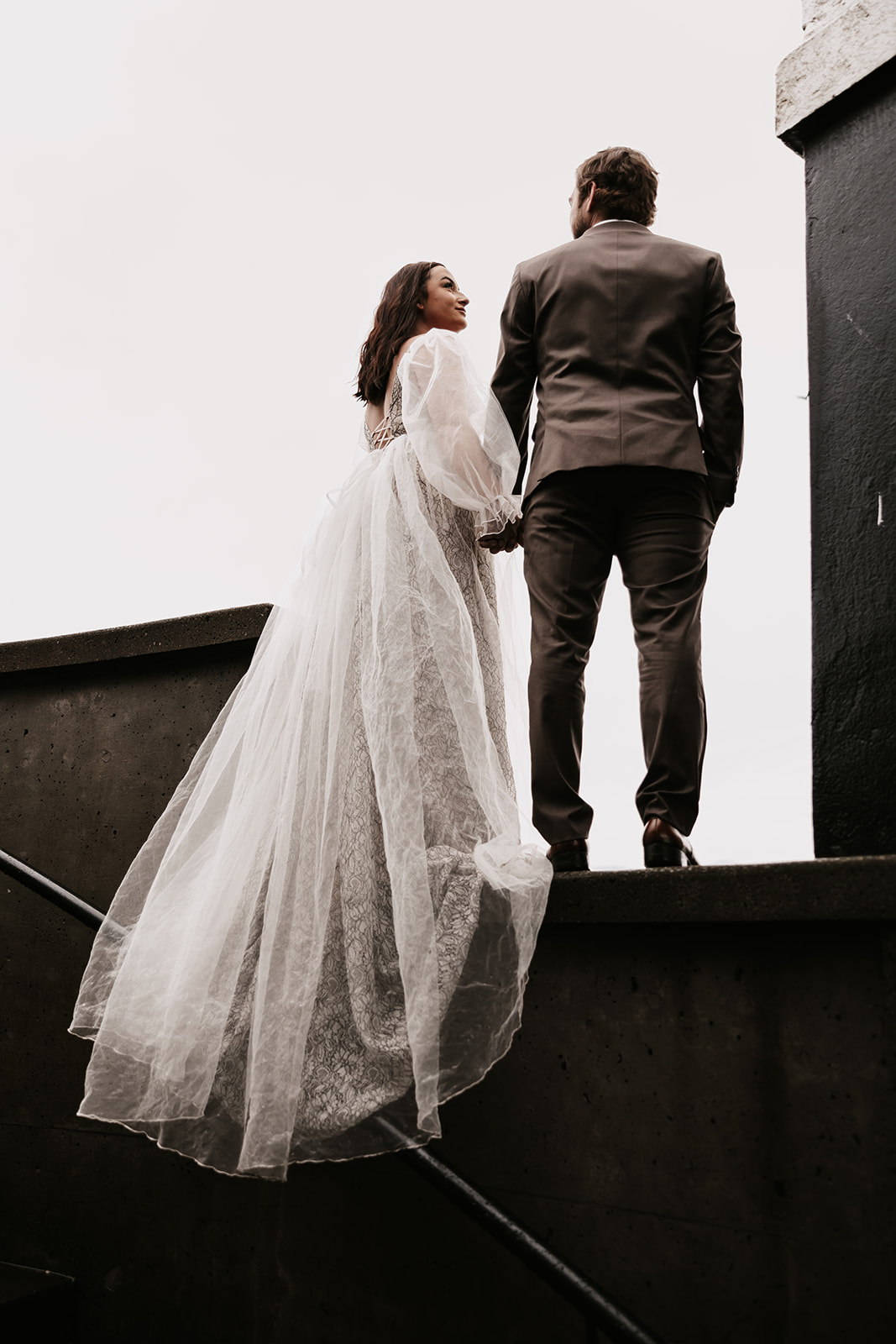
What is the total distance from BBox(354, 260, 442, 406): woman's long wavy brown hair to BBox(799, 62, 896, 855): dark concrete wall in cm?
101

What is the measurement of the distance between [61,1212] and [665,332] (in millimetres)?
2650

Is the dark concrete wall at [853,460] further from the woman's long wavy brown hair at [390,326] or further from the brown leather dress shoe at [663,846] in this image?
the woman's long wavy brown hair at [390,326]

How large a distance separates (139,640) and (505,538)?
1189 millimetres

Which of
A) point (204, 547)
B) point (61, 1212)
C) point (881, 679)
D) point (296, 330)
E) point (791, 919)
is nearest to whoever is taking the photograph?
point (791, 919)

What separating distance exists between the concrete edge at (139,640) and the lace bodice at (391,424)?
0.52m

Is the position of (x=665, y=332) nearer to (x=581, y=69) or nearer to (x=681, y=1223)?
(x=681, y=1223)

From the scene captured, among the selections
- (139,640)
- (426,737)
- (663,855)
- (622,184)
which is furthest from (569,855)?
(622,184)

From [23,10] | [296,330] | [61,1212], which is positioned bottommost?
[61,1212]

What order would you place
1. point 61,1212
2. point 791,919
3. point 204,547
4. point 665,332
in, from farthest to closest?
point 204,547, point 61,1212, point 665,332, point 791,919

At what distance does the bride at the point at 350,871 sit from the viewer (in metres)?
1.68

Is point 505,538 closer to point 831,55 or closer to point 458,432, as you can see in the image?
point 458,432

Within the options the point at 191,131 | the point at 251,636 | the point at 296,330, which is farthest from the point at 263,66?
the point at 251,636

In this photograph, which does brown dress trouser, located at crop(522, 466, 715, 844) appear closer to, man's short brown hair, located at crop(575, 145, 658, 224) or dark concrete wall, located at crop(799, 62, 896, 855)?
dark concrete wall, located at crop(799, 62, 896, 855)

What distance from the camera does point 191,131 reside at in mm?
7523
